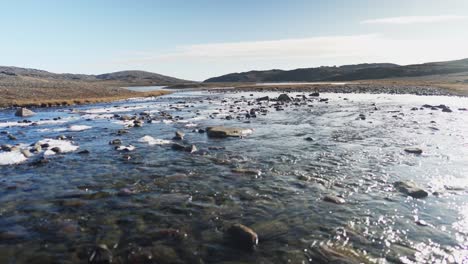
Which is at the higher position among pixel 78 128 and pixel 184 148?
pixel 78 128

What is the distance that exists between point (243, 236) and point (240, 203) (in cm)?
296

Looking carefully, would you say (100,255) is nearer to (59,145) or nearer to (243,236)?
(243,236)

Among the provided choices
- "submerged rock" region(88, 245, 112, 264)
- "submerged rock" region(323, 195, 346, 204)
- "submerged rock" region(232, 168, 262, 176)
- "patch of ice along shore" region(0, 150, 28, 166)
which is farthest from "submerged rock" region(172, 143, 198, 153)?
"submerged rock" region(88, 245, 112, 264)

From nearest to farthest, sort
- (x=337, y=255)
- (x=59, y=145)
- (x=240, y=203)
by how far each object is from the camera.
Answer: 1. (x=337, y=255)
2. (x=240, y=203)
3. (x=59, y=145)

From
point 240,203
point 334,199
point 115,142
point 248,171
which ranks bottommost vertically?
point 334,199

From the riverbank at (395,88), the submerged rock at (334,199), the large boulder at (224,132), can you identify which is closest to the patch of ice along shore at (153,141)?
the large boulder at (224,132)

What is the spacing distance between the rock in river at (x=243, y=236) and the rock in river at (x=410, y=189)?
293 inches

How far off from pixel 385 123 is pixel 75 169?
27.6m

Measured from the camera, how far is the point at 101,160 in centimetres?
1930

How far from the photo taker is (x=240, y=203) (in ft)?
41.3

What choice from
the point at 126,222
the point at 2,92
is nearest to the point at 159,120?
the point at 126,222

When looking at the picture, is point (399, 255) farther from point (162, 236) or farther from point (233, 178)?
point (233, 178)

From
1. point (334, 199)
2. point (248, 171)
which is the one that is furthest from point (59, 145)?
point (334, 199)

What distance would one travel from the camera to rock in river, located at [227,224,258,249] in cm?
→ 947
